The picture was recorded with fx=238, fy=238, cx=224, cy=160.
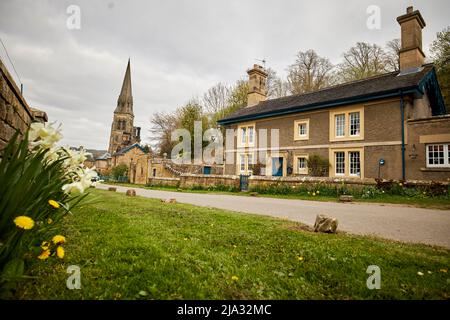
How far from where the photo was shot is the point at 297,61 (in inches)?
1336

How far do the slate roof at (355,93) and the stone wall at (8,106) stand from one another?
18.0 m

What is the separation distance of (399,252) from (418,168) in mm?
13993

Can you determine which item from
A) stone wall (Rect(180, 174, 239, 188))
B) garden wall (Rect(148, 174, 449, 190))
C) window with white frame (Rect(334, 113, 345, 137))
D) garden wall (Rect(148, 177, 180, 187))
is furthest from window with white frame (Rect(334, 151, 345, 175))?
garden wall (Rect(148, 177, 180, 187))

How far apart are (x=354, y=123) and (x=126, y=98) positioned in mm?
65501

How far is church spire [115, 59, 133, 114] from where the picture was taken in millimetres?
67806

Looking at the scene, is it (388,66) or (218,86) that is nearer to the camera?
(388,66)

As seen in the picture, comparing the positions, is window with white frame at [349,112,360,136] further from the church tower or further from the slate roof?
the church tower

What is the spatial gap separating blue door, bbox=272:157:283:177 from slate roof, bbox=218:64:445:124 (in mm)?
4135

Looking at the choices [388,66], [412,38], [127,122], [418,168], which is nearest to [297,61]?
[388,66]

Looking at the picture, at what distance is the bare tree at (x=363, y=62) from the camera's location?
28.2 meters

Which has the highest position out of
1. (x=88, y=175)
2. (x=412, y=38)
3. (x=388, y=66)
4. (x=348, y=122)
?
(x=388, y=66)
